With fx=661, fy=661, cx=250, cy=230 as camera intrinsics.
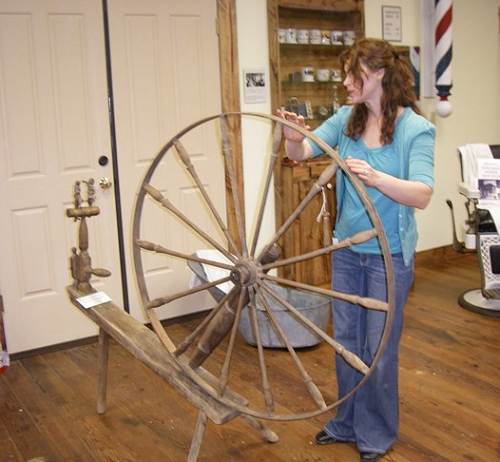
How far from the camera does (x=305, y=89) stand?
4.33 meters

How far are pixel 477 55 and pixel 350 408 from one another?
3640 millimetres

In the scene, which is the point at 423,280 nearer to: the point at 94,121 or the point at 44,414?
the point at 94,121

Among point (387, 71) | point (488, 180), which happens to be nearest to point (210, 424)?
point (387, 71)

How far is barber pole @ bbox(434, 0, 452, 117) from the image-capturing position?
4.61 m

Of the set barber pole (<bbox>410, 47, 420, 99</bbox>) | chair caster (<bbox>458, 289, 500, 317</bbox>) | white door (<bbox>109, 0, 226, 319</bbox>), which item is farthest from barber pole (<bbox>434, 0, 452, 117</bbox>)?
white door (<bbox>109, 0, 226, 319</bbox>)

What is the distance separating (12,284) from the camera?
3416 mm

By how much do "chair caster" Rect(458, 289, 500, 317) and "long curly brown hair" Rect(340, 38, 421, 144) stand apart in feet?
6.94

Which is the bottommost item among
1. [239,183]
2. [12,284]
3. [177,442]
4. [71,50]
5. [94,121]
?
[177,442]

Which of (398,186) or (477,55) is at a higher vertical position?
(477,55)

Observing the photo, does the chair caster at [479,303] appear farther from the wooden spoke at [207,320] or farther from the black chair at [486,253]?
the wooden spoke at [207,320]

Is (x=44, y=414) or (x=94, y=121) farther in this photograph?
(x=94, y=121)

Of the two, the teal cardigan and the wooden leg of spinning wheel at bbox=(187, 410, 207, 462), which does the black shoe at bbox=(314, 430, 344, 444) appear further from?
the teal cardigan

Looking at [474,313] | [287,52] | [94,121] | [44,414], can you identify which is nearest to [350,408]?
[44,414]

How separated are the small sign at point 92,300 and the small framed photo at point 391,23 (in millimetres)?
2918
